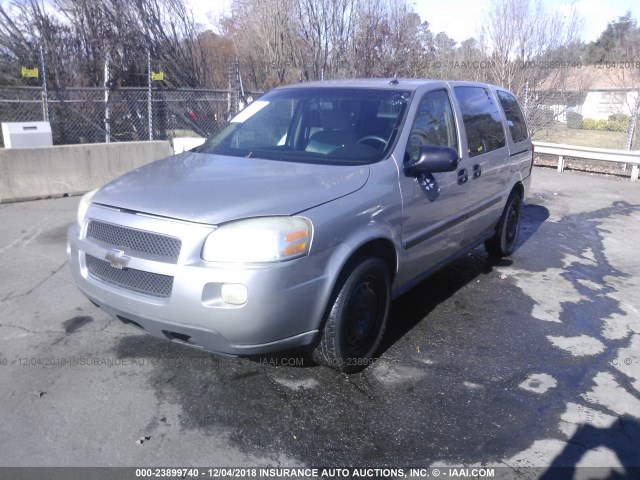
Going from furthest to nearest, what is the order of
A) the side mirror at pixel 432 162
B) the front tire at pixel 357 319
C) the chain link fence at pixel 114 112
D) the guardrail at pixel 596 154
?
1. the guardrail at pixel 596 154
2. the chain link fence at pixel 114 112
3. the side mirror at pixel 432 162
4. the front tire at pixel 357 319

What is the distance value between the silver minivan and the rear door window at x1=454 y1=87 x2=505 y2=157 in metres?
0.04

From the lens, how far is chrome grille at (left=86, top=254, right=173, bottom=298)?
2996mm

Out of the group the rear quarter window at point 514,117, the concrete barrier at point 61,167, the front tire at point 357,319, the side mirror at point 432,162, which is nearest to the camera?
the front tire at point 357,319

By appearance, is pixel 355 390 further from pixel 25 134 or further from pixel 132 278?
pixel 25 134

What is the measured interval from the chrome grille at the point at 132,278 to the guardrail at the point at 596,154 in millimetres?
11155

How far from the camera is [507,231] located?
20.8ft

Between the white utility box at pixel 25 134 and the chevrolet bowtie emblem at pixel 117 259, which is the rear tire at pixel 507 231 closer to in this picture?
the chevrolet bowtie emblem at pixel 117 259

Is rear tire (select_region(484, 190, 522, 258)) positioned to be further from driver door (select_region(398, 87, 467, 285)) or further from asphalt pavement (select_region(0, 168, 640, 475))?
driver door (select_region(398, 87, 467, 285))

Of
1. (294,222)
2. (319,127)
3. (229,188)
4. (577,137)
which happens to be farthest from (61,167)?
(577,137)

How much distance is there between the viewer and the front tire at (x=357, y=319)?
332 cm

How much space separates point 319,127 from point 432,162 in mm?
960

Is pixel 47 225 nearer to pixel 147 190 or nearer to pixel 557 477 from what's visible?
pixel 147 190

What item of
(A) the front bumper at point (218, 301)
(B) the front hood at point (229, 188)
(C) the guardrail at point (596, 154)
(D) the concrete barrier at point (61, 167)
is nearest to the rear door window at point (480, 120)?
(B) the front hood at point (229, 188)

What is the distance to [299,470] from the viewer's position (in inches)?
109
